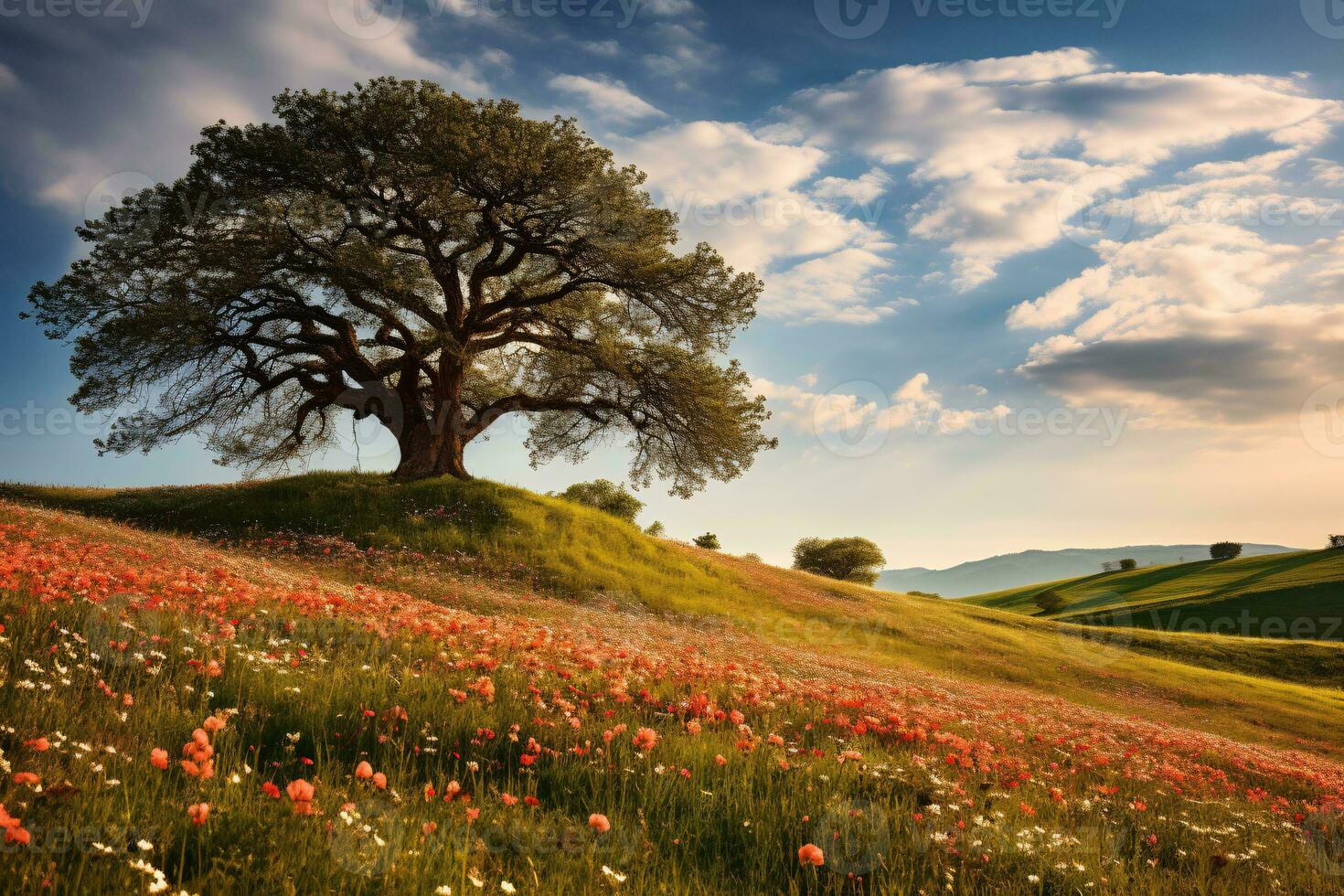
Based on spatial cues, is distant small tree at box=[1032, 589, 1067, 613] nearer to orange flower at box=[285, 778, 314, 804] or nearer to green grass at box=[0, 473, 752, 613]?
green grass at box=[0, 473, 752, 613]

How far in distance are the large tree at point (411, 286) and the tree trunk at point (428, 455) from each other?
92 millimetres

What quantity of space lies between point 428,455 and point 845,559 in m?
61.6

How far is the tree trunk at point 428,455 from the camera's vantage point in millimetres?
31750

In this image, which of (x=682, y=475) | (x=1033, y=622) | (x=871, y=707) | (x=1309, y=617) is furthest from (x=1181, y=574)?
(x=871, y=707)

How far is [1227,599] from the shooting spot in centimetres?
6794

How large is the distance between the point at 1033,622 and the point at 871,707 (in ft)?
152

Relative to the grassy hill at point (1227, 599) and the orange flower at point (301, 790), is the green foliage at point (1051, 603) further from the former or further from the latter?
the orange flower at point (301, 790)

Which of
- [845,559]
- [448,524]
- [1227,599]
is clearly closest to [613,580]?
[448,524]

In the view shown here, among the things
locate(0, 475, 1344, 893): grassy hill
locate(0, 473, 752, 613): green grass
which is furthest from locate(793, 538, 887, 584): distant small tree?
locate(0, 475, 1344, 893): grassy hill

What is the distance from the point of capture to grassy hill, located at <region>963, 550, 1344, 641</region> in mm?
58188

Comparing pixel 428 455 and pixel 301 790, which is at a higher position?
pixel 428 455

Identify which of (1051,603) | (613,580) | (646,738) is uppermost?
(646,738)
